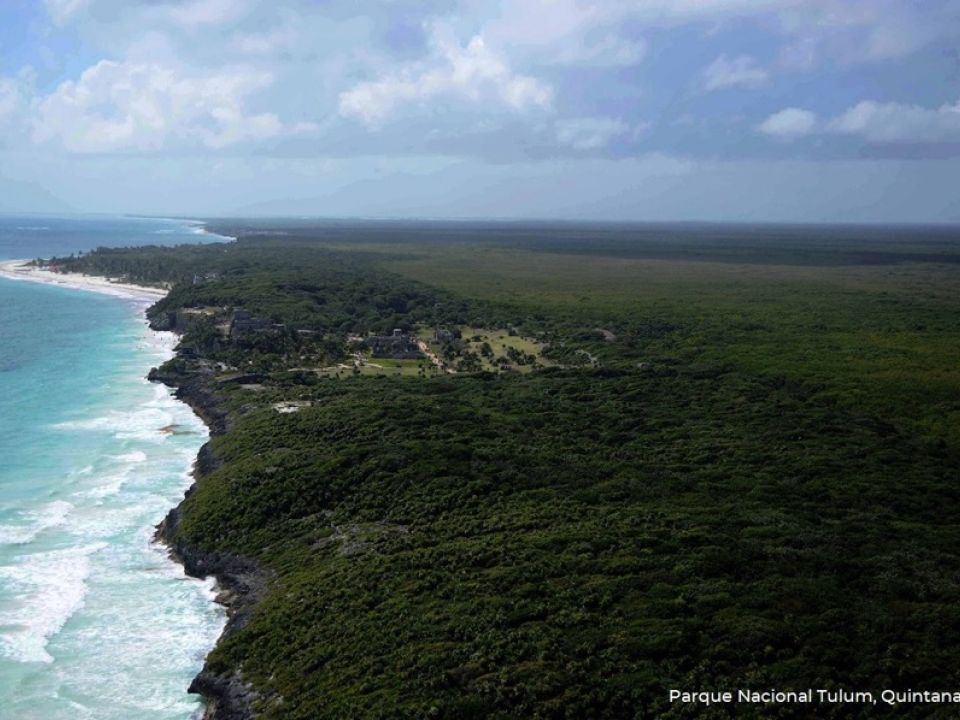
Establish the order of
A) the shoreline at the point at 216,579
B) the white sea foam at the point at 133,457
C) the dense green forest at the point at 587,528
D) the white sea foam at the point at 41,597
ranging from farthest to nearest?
the white sea foam at the point at 133,457 → the white sea foam at the point at 41,597 → the shoreline at the point at 216,579 → the dense green forest at the point at 587,528

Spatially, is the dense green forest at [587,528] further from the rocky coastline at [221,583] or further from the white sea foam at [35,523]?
the white sea foam at [35,523]

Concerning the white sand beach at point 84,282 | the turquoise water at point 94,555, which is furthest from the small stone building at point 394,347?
the white sand beach at point 84,282

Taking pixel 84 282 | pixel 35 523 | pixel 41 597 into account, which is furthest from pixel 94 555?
pixel 84 282

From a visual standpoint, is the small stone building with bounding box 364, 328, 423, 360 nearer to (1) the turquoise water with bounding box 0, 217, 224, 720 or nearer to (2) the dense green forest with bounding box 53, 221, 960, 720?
(2) the dense green forest with bounding box 53, 221, 960, 720

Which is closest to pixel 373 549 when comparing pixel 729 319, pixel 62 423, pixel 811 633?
pixel 811 633

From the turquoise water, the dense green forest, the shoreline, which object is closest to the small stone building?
the dense green forest

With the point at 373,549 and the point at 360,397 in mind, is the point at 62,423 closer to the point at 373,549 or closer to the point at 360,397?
the point at 360,397

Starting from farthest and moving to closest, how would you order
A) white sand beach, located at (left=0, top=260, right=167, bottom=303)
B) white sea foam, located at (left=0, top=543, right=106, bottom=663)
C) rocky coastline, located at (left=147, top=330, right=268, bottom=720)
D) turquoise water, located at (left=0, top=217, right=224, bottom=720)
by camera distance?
white sand beach, located at (left=0, top=260, right=167, bottom=303)
white sea foam, located at (left=0, top=543, right=106, bottom=663)
turquoise water, located at (left=0, top=217, right=224, bottom=720)
rocky coastline, located at (left=147, top=330, right=268, bottom=720)
